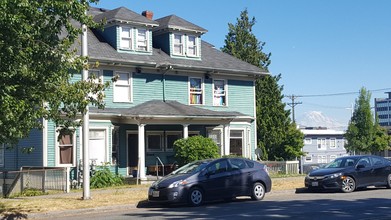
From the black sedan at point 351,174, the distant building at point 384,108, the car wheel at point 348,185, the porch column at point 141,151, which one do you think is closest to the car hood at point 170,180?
the black sedan at point 351,174

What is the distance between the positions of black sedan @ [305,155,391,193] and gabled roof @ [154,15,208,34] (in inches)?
510

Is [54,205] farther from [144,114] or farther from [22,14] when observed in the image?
[144,114]

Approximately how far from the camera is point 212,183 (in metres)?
17.5

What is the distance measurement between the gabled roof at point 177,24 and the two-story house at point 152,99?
0.19 ft

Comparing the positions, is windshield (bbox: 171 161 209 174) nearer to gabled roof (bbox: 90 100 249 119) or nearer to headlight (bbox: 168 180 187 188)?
headlight (bbox: 168 180 187 188)

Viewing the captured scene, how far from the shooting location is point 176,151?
89.9ft

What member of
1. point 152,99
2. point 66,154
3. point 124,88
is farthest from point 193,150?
point 66,154

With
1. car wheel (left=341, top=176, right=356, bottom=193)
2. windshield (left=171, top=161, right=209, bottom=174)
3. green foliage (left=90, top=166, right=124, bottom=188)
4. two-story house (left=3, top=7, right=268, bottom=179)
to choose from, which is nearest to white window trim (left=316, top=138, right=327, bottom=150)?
two-story house (left=3, top=7, right=268, bottom=179)

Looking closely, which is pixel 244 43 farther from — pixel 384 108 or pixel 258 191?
pixel 384 108

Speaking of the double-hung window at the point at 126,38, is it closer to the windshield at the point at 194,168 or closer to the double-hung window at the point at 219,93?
the double-hung window at the point at 219,93

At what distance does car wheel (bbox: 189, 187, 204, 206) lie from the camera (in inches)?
670

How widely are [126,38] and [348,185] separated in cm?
1432

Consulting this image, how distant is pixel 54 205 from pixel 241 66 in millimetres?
18879

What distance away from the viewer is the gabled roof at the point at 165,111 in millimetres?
27094
